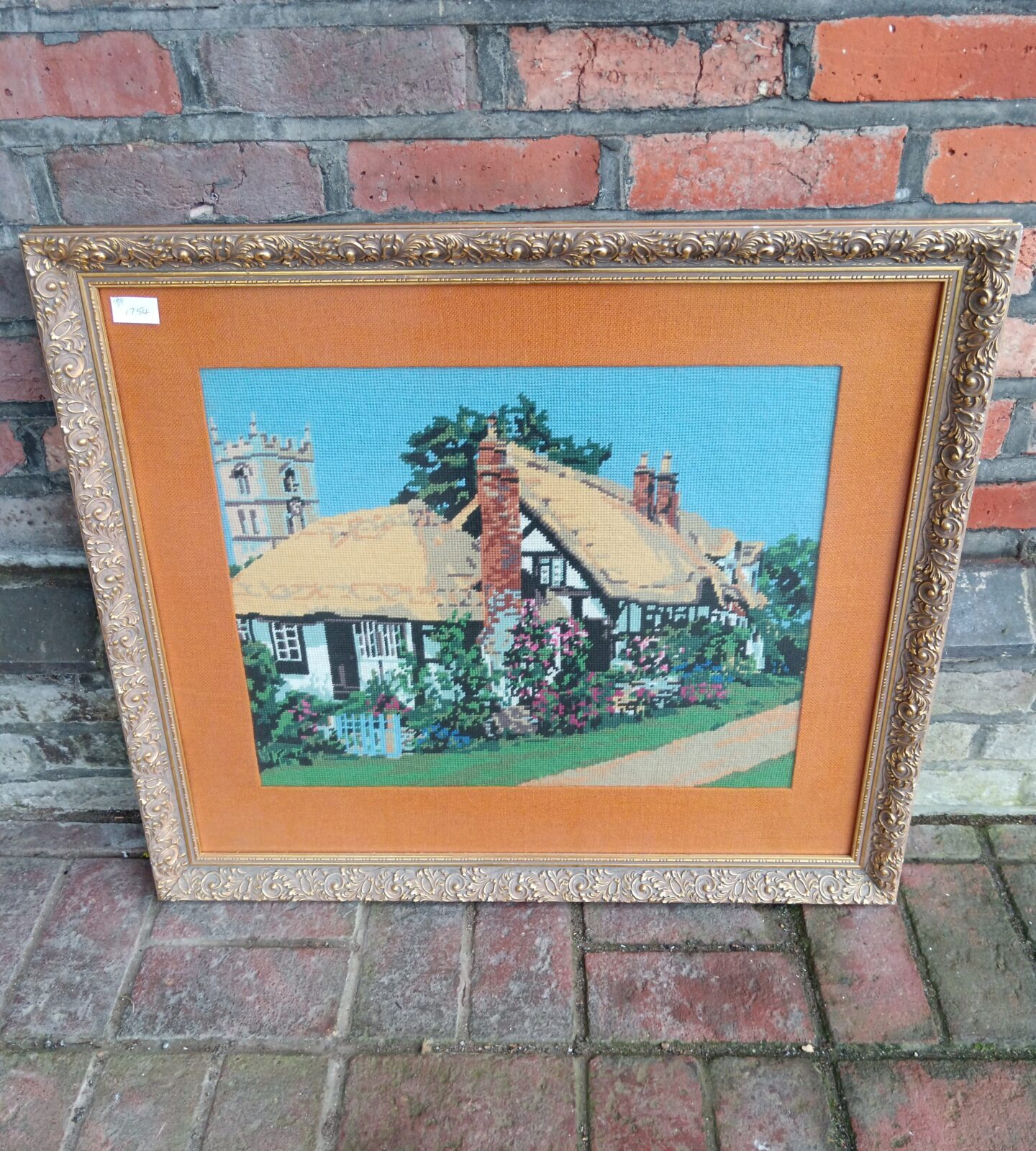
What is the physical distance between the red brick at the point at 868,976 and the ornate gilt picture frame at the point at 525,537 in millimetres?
43

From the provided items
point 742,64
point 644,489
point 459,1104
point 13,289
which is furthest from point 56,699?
point 742,64

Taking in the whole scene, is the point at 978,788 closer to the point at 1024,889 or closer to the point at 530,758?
the point at 1024,889

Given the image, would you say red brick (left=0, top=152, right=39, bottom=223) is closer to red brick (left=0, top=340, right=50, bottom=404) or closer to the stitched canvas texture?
red brick (left=0, top=340, right=50, bottom=404)

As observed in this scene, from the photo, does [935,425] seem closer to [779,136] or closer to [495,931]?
[779,136]

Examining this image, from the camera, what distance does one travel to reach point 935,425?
107 centimetres

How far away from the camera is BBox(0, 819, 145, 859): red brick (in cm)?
142

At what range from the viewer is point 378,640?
1204 millimetres

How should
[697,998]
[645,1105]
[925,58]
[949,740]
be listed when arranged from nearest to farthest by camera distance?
[925,58], [645,1105], [697,998], [949,740]

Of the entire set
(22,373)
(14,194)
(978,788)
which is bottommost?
(978,788)

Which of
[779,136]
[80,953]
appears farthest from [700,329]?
[80,953]

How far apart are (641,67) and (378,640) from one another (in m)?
0.77

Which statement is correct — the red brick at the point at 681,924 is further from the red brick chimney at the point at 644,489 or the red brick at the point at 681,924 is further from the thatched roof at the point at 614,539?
the red brick chimney at the point at 644,489

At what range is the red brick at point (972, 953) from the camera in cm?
117

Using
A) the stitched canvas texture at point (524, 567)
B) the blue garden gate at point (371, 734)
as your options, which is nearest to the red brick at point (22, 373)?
the stitched canvas texture at point (524, 567)
